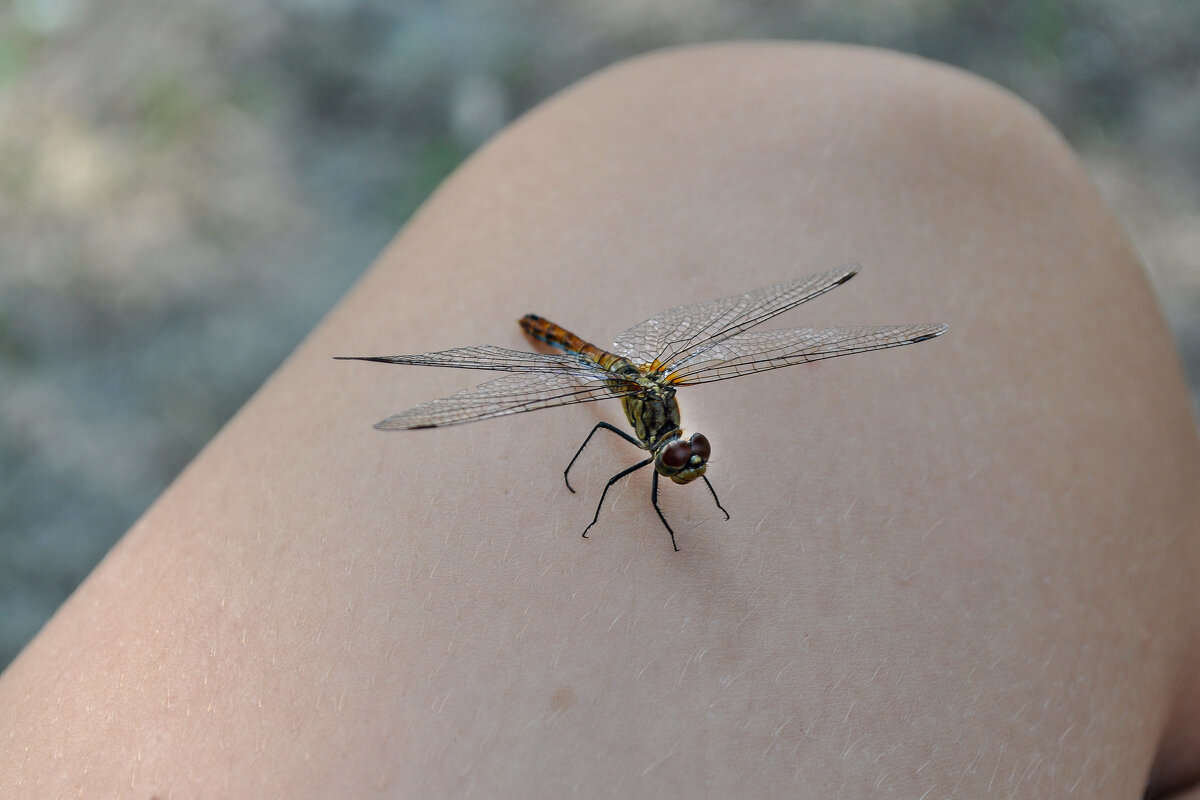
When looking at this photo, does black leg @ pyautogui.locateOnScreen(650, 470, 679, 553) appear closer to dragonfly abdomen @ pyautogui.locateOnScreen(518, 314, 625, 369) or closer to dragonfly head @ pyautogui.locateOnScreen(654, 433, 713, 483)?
dragonfly head @ pyautogui.locateOnScreen(654, 433, 713, 483)

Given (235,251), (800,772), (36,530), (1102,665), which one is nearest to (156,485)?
(36,530)

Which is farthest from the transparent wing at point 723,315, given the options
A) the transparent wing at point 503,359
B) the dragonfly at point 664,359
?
the transparent wing at point 503,359

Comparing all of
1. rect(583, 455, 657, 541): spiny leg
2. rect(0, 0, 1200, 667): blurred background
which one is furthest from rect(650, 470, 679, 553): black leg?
rect(0, 0, 1200, 667): blurred background

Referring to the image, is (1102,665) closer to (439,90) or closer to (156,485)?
(156,485)

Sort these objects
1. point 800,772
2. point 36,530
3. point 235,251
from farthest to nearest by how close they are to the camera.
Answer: point 235,251 → point 36,530 → point 800,772

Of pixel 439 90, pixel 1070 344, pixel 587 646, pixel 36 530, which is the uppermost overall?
pixel 439 90

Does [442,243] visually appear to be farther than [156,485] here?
No
